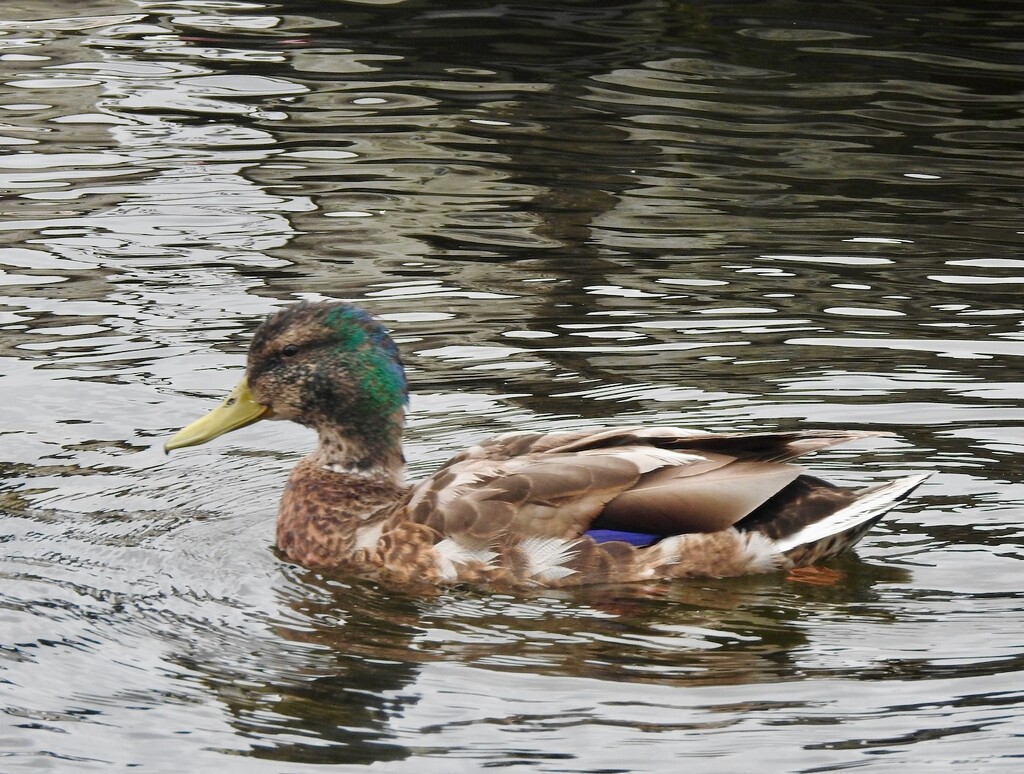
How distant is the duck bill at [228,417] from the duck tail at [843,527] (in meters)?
2.32

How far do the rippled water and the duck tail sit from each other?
154mm

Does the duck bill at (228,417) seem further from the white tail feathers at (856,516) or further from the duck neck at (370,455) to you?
the white tail feathers at (856,516)

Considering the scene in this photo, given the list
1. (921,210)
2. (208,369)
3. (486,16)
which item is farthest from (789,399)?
(486,16)

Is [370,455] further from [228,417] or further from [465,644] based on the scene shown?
[465,644]

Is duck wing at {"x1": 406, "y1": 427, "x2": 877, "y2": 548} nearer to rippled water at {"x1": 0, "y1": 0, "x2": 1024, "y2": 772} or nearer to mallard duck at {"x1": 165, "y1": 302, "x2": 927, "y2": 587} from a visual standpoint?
mallard duck at {"x1": 165, "y1": 302, "x2": 927, "y2": 587}

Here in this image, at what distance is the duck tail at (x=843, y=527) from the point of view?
7195mm

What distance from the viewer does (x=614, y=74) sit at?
1639 cm

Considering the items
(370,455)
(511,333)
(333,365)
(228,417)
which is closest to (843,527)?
(370,455)

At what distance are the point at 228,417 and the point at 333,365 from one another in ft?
1.67

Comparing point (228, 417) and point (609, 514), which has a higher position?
point (228, 417)

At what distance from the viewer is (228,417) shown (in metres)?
8.12

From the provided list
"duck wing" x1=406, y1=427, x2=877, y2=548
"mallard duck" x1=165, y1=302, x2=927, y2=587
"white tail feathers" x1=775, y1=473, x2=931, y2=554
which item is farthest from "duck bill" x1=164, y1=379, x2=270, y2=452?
"white tail feathers" x1=775, y1=473, x2=931, y2=554

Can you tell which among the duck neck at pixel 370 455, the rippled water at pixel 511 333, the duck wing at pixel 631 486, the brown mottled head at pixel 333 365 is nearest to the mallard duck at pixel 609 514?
the duck wing at pixel 631 486

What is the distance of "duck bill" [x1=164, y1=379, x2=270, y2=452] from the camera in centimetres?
802
